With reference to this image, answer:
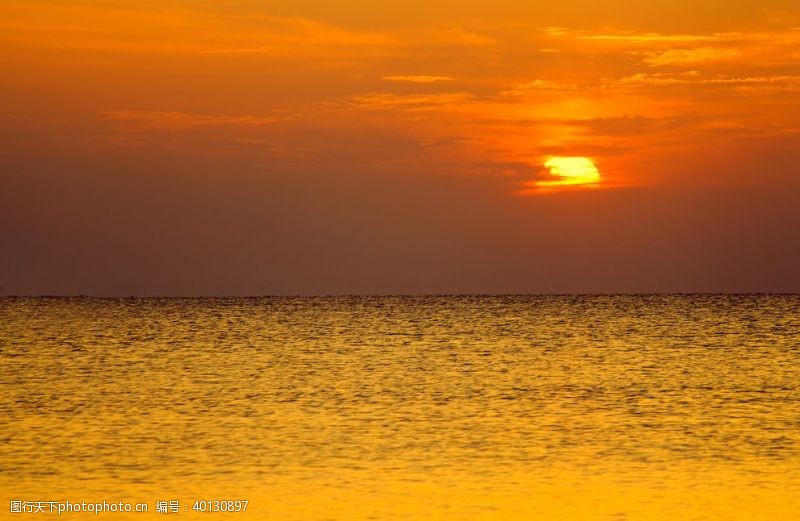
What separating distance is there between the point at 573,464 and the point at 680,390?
25842 millimetres

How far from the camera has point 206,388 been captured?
5509cm

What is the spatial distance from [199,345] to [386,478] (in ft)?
243

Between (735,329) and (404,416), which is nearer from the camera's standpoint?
(404,416)

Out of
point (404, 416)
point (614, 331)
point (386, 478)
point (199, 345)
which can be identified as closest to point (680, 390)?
point (404, 416)

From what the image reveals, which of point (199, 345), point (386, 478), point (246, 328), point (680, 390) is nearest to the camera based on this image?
point (386, 478)

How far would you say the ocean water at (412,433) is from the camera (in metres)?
24.9

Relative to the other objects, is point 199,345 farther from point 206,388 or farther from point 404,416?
point 404,416

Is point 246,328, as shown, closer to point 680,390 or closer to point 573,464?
point 680,390

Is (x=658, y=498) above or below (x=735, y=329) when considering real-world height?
above

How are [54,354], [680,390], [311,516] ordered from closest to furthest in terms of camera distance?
[311,516]
[680,390]
[54,354]

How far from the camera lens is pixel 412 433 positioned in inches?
1442

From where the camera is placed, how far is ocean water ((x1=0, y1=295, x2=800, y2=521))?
81.6 feet

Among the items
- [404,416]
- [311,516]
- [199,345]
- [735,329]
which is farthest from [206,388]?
[735,329]

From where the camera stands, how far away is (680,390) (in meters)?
53.9
